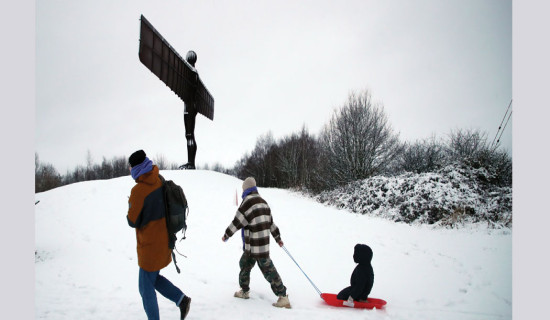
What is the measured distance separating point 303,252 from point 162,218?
4237 mm

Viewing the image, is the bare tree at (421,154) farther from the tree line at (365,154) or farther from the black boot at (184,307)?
the black boot at (184,307)

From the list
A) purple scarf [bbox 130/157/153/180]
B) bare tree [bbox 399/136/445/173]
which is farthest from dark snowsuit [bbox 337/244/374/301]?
bare tree [bbox 399/136/445/173]

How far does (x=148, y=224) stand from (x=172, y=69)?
32.3ft

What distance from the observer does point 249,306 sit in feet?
11.7

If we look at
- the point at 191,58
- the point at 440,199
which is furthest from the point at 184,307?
the point at 191,58

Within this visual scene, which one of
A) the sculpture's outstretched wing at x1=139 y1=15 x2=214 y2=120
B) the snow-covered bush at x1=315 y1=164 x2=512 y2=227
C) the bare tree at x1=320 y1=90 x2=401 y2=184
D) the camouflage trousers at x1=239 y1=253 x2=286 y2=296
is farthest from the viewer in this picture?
the bare tree at x1=320 y1=90 x2=401 y2=184

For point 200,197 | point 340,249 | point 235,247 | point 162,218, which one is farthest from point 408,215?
point 162,218

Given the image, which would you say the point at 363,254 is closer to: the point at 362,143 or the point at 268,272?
the point at 268,272

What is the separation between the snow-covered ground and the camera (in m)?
3.55

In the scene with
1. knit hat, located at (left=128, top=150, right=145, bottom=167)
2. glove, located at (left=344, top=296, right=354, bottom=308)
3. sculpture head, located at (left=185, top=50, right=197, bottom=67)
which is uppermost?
sculpture head, located at (left=185, top=50, right=197, bottom=67)

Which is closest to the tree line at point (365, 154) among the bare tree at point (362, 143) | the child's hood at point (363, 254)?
the bare tree at point (362, 143)

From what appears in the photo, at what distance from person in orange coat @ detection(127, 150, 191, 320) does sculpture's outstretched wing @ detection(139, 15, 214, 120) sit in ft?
25.3

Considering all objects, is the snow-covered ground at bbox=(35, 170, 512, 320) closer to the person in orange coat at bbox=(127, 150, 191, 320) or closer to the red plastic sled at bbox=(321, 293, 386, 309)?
the red plastic sled at bbox=(321, 293, 386, 309)

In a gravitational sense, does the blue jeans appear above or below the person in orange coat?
below
